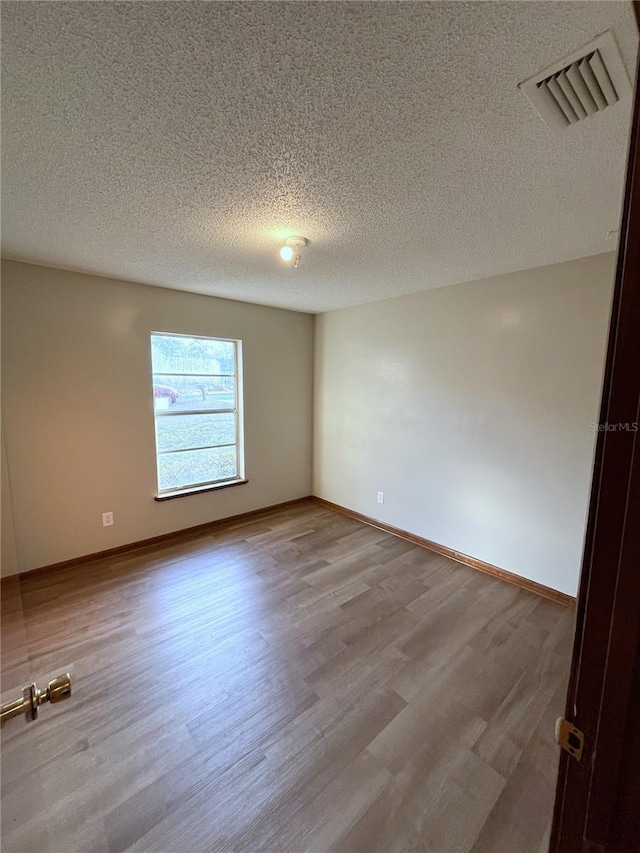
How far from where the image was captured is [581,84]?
0.98 metres

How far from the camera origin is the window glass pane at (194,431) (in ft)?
10.9

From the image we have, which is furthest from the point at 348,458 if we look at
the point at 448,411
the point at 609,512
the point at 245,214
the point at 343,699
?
the point at 609,512

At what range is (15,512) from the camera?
8.30 feet

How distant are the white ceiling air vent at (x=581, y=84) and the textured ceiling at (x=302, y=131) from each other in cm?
3

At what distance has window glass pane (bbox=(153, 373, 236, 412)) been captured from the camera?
325 centimetres

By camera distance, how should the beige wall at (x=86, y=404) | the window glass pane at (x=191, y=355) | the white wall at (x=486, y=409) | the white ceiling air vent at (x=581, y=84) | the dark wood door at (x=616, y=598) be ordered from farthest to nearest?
the window glass pane at (x=191, y=355) → the beige wall at (x=86, y=404) → the white wall at (x=486, y=409) → the white ceiling air vent at (x=581, y=84) → the dark wood door at (x=616, y=598)

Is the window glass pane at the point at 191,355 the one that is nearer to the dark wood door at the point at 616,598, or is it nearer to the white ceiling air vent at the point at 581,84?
the white ceiling air vent at the point at 581,84

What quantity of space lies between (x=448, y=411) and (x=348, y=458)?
1.37 m

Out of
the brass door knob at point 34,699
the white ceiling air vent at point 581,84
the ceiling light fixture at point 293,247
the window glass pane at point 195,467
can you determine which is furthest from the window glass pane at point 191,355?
the white ceiling air vent at point 581,84

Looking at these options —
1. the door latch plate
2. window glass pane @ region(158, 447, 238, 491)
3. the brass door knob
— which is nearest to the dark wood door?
the door latch plate

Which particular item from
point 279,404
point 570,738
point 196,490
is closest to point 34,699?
point 570,738

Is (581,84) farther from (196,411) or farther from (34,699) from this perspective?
(196,411)

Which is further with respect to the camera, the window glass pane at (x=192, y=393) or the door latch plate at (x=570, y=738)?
the window glass pane at (x=192, y=393)

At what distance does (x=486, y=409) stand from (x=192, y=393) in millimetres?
2787
